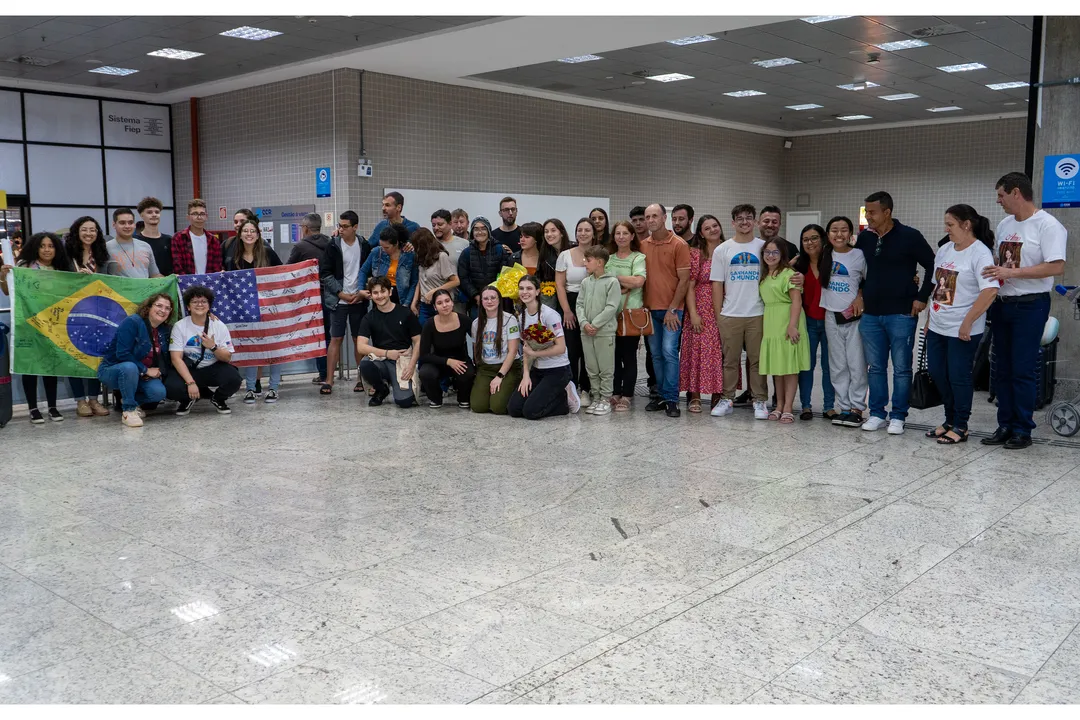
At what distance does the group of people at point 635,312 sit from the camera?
629cm

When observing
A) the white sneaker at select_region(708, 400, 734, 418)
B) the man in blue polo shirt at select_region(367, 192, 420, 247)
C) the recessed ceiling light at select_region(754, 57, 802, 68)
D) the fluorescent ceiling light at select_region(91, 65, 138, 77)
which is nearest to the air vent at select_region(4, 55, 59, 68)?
the fluorescent ceiling light at select_region(91, 65, 138, 77)

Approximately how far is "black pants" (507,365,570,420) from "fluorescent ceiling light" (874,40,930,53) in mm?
7164

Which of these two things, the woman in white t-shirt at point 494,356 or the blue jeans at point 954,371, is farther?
the woman in white t-shirt at point 494,356

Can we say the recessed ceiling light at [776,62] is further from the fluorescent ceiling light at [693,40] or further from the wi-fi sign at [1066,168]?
the wi-fi sign at [1066,168]

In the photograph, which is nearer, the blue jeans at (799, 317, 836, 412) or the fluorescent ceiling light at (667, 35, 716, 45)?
the blue jeans at (799, 317, 836, 412)

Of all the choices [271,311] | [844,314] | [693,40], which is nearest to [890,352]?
[844,314]

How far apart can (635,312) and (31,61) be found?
919cm

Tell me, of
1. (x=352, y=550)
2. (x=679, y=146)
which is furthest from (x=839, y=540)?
(x=679, y=146)

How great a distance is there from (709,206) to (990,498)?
558 inches

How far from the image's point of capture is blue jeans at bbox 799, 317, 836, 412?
732 centimetres

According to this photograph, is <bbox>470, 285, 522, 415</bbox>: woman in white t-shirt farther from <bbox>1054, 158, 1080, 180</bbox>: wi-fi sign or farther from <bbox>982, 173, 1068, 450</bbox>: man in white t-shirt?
<bbox>1054, 158, 1080, 180</bbox>: wi-fi sign

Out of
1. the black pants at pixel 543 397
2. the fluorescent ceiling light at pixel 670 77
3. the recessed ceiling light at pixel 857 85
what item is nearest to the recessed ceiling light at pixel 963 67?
the recessed ceiling light at pixel 857 85

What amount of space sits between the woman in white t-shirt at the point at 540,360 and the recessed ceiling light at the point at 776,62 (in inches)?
270

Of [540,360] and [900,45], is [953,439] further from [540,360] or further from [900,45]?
[900,45]
